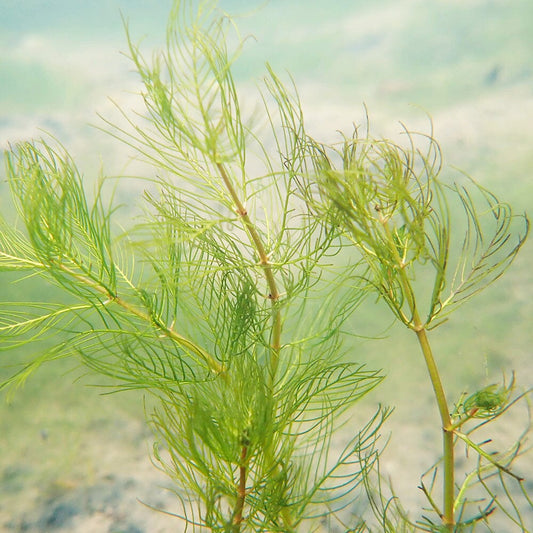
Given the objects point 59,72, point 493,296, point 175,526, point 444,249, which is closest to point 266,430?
point 444,249

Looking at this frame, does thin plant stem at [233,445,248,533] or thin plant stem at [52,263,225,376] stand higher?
thin plant stem at [52,263,225,376]

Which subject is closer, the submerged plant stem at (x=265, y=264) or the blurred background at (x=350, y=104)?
the submerged plant stem at (x=265, y=264)

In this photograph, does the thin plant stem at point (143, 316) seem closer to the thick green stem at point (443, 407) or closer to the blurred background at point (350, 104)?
the thick green stem at point (443, 407)

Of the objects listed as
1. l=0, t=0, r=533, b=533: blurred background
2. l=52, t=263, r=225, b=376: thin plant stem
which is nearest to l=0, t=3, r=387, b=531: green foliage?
l=52, t=263, r=225, b=376: thin plant stem

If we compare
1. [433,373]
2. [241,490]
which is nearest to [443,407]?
[433,373]

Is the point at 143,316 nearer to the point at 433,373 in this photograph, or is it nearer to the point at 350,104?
the point at 433,373

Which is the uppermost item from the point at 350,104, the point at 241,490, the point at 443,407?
the point at 350,104

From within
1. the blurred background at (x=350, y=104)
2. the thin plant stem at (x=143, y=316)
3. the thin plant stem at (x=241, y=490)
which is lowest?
the thin plant stem at (x=241, y=490)

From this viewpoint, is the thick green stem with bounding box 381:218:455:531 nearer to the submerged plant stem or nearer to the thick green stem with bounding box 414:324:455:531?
the thick green stem with bounding box 414:324:455:531

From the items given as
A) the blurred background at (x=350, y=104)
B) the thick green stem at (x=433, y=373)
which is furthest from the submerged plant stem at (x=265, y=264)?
the blurred background at (x=350, y=104)
